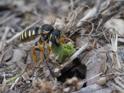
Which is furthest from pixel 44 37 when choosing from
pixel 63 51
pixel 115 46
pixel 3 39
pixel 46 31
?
pixel 3 39

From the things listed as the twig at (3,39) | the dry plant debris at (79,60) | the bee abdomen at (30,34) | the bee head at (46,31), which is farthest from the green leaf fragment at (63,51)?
the twig at (3,39)

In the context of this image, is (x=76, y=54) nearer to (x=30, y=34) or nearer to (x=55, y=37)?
(x=55, y=37)

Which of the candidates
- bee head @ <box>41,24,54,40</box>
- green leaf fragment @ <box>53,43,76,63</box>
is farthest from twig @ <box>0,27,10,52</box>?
green leaf fragment @ <box>53,43,76,63</box>

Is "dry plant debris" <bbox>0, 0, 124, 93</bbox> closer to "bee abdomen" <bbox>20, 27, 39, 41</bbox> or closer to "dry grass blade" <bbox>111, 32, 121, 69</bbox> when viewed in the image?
"dry grass blade" <bbox>111, 32, 121, 69</bbox>

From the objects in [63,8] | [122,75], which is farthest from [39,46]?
[63,8]

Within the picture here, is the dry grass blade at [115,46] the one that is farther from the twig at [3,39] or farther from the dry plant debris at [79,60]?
the twig at [3,39]

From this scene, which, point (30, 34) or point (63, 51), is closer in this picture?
point (63, 51)

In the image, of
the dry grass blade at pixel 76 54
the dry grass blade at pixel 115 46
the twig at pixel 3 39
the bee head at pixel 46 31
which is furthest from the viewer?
the twig at pixel 3 39

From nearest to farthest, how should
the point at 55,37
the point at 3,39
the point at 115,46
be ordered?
the point at 115,46, the point at 55,37, the point at 3,39
